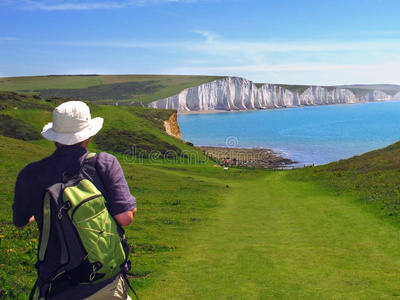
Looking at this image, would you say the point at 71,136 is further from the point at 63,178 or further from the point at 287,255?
the point at 287,255

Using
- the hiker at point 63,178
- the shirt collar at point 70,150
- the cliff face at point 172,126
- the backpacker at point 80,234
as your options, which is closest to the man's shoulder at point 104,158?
the hiker at point 63,178

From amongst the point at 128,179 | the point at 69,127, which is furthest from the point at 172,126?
the point at 69,127

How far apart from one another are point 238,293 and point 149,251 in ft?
19.3

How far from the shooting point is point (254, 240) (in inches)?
728

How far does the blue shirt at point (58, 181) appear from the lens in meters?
5.22

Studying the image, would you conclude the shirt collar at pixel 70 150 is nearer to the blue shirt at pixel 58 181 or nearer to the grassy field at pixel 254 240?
the blue shirt at pixel 58 181

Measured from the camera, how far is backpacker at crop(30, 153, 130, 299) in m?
4.97

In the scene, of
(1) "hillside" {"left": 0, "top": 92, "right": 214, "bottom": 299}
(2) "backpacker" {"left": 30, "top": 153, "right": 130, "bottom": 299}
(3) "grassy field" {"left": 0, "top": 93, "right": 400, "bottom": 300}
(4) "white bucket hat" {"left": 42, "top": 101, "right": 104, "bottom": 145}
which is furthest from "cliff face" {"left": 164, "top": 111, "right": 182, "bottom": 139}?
(2) "backpacker" {"left": 30, "top": 153, "right": 130, "bottom": 299}

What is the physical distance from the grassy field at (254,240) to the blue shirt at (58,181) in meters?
5.64

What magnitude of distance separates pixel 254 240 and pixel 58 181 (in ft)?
45.9

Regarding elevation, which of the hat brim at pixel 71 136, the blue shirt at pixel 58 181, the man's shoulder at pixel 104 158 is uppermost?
the hat brim at pixel 71 136

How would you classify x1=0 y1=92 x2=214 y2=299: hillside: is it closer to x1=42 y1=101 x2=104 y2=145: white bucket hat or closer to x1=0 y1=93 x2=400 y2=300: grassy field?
x1=0 y1=93 x2=400 y2=300: grassy field

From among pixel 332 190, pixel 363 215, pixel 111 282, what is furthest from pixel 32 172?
pixel 332 190

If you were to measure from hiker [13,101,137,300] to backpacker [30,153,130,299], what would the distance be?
2.2 inches
